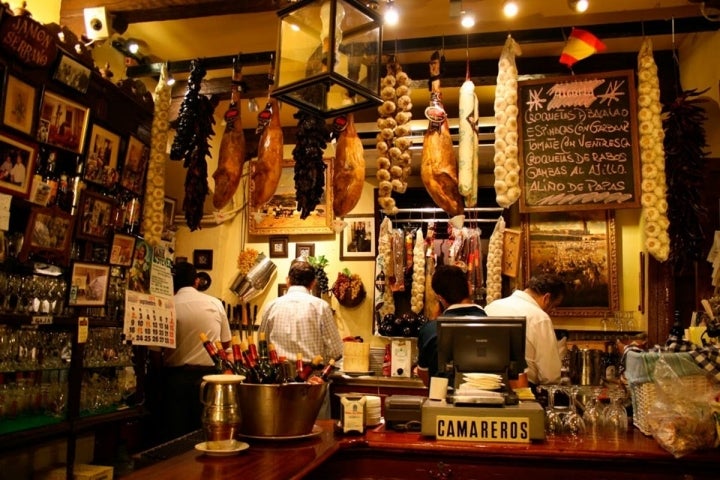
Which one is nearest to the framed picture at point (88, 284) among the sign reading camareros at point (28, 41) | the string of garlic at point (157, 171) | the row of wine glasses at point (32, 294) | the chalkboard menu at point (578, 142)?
the row of wine glasses at point (32, 294)

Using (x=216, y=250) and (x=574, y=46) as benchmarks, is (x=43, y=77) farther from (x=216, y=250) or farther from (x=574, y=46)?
(x=216, y=250)

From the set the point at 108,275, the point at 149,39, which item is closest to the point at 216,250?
the point at 149,39

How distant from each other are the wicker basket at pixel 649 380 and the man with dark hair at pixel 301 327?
2.48 meters

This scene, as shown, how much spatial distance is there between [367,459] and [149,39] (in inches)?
165

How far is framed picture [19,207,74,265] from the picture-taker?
3.34 meters

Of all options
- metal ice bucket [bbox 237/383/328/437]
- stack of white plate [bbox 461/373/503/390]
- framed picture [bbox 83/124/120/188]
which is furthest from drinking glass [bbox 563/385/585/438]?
framed picture [bbox 83/124/120/188]

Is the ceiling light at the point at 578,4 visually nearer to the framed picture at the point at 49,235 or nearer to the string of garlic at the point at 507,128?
the string of garlic at the point at 507,128

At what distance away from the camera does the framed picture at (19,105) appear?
315 centimetres

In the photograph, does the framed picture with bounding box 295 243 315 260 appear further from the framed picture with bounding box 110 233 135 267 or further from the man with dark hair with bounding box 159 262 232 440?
the framed picture with bounding box 110 233 135 267

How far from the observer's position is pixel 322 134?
14.6ft

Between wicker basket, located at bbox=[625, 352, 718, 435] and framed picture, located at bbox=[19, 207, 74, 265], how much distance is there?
3.28 m

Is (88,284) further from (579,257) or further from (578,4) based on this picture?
(579,257)

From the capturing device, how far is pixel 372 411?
320cm

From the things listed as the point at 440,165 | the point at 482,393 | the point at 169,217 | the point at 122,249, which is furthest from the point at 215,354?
the point at 169,217
